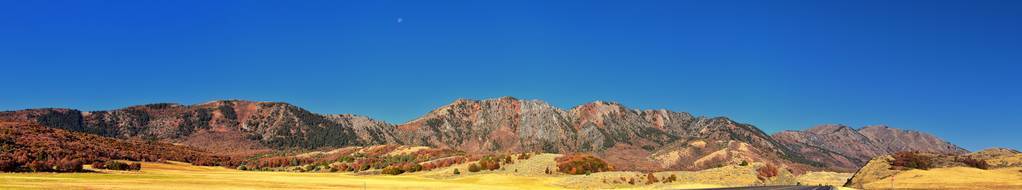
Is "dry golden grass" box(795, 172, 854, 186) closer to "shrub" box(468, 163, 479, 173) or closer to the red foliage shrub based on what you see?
"shrub" box(468, 163, 479, 173)

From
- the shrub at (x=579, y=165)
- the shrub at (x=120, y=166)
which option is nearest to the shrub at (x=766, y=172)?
the shrub at (x=579, y=165)

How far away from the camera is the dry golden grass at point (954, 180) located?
33344mm

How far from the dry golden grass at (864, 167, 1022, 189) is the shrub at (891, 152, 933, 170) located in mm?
3804

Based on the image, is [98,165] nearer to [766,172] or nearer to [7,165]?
[7,165]

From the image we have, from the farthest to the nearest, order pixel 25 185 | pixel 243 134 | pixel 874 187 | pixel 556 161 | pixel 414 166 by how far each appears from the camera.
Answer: pixel 243 134 → pixel 414 166 → pixel 556 161 → pixel 874 187 → pixel 25 185

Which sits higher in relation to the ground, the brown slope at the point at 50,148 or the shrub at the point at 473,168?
the brown slope at the point at 50,148

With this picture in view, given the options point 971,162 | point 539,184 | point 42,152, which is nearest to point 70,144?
point 42,152

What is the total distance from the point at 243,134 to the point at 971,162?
161 meters

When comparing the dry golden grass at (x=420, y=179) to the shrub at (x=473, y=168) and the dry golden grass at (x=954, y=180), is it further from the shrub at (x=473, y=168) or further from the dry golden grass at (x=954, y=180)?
the dry golden grass at (x=954, y=180)

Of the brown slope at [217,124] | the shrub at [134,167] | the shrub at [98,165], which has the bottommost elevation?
the shrub at [134,167]

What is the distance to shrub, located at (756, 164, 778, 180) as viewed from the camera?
46806 millimetres

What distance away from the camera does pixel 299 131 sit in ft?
581

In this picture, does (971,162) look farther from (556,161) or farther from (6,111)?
(6,111)

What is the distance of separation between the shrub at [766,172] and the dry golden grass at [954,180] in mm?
7397
